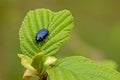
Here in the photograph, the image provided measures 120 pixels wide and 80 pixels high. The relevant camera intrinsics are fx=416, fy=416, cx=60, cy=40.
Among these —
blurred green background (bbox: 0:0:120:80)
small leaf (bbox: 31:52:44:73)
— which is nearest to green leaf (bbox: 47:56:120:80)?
small leaf (bbox: 31:52:44:73)

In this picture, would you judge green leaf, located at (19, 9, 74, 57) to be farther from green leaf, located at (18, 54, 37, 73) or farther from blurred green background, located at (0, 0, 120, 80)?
blurred green background, located at (0, 0, 120, 80)

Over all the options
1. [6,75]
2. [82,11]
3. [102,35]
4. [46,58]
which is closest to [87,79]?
[46,58]

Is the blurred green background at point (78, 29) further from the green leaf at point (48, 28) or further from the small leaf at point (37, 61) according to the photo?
the small leaf at point (37, 61)

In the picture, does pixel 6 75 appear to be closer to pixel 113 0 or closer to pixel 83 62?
pixel 113 0

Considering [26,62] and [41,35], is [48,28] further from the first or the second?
[26,62]

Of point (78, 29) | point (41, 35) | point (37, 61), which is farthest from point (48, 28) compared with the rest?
point (78, 29)

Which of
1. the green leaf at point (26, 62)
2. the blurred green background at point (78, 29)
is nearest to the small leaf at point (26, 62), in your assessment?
the green leaf at point (26, 62)

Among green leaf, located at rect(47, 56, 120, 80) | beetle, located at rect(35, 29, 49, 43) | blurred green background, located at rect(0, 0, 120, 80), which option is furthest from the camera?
blurred green background, located at rect(0, 0, 120, 80)
